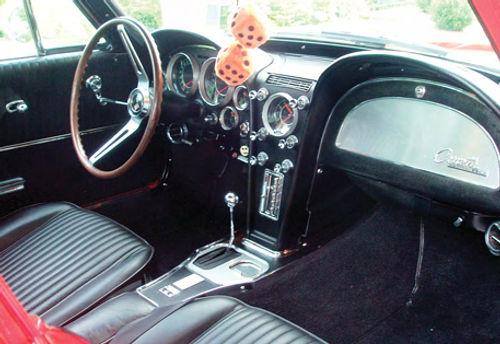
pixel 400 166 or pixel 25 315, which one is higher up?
pixel 25 315

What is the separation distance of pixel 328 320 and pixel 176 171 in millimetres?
1318

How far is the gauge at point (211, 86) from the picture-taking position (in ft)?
7.36

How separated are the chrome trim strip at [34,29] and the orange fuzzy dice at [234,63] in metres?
1.12

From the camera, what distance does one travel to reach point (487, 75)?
1671 mm

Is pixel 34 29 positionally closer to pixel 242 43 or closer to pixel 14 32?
pixel 14 32

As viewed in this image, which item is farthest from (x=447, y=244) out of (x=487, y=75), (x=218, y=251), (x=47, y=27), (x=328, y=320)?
(x=47, y=27)

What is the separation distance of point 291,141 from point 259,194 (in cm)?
40

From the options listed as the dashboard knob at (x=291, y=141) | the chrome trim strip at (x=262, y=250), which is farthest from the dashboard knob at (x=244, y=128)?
the chrome trim strip at (x=262, y=250)

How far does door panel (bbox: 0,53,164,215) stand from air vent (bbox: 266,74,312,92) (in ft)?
3.17

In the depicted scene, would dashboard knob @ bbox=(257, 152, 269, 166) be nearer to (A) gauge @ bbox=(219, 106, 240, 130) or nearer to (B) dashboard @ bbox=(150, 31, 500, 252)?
(B) dashboard @ bbox=(150, 31, 500, 252)

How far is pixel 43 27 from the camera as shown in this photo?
2.30m

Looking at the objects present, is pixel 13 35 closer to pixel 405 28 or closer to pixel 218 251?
pixel 218 251

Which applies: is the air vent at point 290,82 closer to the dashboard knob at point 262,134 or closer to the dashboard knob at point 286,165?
the dashboard knob at point 262,134

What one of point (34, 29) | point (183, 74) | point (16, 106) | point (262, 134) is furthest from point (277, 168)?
point (34, 29)
